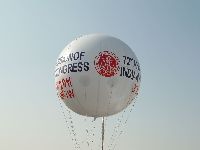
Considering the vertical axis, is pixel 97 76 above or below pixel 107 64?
below

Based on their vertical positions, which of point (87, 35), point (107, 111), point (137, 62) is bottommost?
point (107, 111)

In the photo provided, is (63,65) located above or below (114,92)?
above

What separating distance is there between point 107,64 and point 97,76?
796 millimetres

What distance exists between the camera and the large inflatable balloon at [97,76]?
19875 millimetres

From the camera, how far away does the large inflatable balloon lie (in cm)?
1988

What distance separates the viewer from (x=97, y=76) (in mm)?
19812

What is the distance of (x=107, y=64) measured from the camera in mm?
19984

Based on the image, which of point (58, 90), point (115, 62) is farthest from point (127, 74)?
point (58, 90)

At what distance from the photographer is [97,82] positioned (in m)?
19.8

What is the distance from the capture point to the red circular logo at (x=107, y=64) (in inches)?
784

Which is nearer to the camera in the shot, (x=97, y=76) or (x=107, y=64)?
(x=97, y=76)

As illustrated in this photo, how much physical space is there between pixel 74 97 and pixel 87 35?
3.52 meters

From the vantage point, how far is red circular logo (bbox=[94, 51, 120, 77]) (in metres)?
19.9

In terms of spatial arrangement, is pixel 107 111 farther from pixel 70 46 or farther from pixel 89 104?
pixel 70 46
